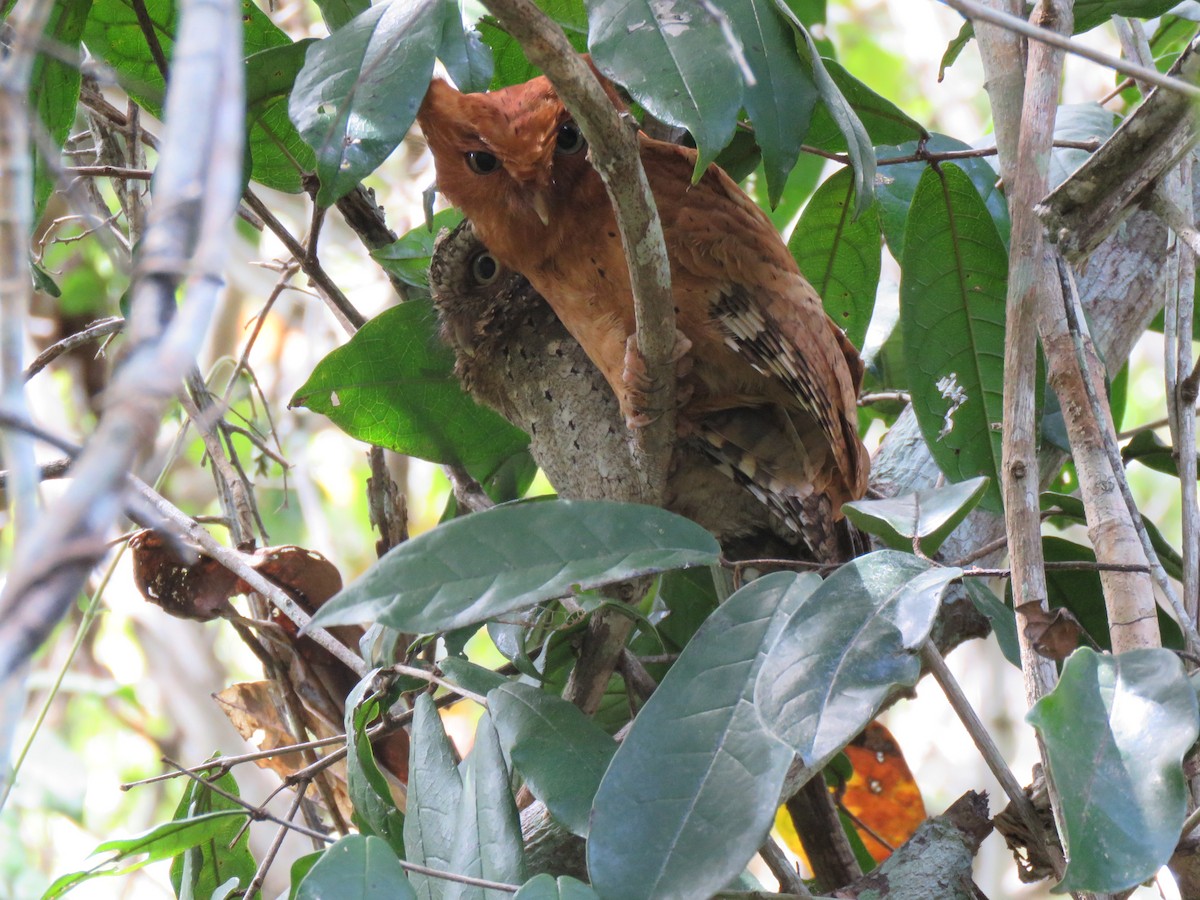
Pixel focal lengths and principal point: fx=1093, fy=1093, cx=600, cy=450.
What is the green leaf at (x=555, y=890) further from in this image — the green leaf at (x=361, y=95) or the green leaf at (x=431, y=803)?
the green leaf at (x=361, y=95)

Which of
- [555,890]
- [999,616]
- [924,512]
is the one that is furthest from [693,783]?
[999,616]

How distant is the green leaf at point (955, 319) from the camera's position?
1.56 m

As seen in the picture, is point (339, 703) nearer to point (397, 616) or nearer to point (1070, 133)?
point (397, 616)

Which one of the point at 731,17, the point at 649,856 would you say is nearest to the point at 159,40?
the point at 731,17

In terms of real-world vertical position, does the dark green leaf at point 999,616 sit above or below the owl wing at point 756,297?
below


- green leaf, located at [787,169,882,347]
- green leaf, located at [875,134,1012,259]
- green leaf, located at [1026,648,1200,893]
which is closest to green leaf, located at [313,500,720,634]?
green leaf, located at [1026,648,1200,893]

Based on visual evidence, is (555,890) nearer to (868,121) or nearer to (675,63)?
(675,63)

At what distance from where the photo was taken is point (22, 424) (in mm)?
406

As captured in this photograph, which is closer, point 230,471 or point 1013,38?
point 1013,38

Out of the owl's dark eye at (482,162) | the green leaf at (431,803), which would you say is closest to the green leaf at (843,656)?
the green leaf at (431,803)

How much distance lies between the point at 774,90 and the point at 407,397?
0.86 metres

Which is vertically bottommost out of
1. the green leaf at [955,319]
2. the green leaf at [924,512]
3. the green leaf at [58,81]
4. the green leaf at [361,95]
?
the green leaf at [924,512]

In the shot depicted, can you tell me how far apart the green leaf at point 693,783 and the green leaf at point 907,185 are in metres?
0.90

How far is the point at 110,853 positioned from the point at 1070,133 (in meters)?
1.75
